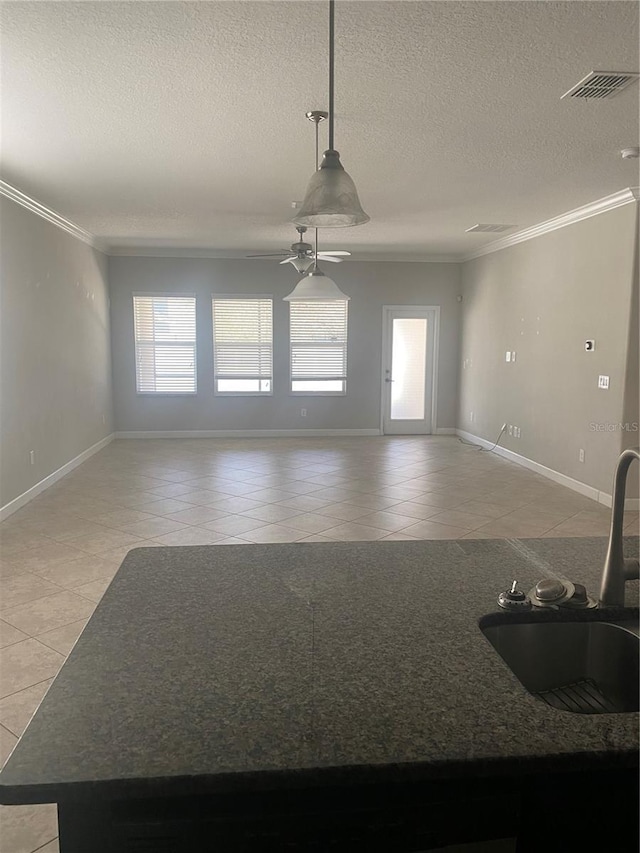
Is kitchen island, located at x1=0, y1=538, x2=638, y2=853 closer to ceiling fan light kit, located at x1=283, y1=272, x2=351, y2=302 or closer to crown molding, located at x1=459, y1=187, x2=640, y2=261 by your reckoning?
ceiling fan light kit, located at x1=283, y1=272, x2=351, y2=302

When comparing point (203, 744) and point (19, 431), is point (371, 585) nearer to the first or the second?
point (203, 744)

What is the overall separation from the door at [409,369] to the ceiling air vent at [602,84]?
6218 millimetres

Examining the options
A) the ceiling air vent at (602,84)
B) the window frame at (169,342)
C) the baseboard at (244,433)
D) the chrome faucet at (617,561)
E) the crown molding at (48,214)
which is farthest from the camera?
the baseboard at (244,433)

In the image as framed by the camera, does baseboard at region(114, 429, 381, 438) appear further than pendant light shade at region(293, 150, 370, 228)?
Yes

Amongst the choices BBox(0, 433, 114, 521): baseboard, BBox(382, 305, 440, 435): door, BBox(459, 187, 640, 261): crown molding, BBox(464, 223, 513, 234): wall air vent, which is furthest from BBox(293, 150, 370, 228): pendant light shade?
BBox(382, 305, 440, 435): door

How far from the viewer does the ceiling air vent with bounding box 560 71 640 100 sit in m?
2.94

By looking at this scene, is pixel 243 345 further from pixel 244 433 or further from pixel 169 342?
pixel 244 433

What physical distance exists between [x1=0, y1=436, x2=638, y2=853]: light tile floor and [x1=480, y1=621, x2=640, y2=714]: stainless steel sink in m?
1.53

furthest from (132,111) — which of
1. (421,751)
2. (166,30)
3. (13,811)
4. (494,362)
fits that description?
(494,362)

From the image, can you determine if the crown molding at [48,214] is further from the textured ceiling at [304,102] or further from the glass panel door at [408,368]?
the glass panel door at [408,368]

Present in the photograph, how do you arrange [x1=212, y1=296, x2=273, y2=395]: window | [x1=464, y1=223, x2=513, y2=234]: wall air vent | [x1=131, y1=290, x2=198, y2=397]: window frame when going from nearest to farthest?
[x1=464, y1=223, x2=513, y2=234]: wall air vent, [x1=131, y1=290, x2=198, y2=397]: window frame, [x1=212, y1=296, x2=273, y2=395]: window

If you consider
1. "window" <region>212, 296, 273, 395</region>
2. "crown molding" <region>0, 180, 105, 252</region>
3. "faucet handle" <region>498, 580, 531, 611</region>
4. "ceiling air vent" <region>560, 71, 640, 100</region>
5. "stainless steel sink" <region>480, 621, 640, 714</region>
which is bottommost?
"stainless steel sink" <region>480, 621, 640, 714</region>

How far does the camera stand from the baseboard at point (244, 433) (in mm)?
9312

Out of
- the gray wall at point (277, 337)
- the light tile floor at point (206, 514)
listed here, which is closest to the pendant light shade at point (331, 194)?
the light tile floor at point (206, 514)
